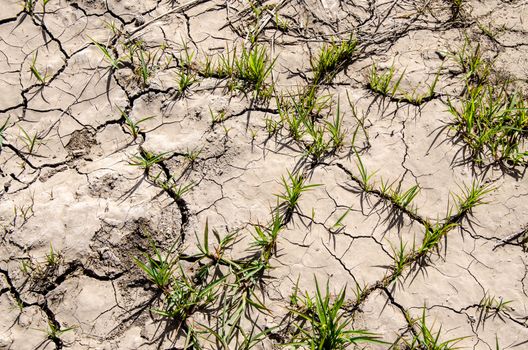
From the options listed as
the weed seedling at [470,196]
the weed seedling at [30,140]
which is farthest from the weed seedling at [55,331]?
the weed seedling at [470,196]

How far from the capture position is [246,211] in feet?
7.90

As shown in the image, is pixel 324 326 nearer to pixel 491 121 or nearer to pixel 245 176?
pixel 245 176

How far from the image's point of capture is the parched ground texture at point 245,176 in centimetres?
217

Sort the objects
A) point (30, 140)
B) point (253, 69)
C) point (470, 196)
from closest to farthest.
A: point (470, 196)
point (30, 140)
point (253, 69)

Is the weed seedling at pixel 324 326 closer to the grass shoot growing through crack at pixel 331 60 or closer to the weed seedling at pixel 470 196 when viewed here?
the weed seedling at pixel 470 196

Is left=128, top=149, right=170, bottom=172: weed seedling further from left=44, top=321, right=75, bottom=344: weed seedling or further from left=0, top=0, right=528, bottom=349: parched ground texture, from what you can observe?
left=44, top=321, right=75, bottom=344: weed seedling

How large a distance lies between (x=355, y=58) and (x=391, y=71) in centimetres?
23

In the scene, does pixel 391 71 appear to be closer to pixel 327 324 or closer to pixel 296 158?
pixel 296 158

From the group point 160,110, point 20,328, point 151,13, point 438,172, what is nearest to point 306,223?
point 438,172

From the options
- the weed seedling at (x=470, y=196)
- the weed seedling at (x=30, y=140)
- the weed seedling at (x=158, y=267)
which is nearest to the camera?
the weed seedling at (x=158, y=267)

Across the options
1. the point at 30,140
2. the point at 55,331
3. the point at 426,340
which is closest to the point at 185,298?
the point at 55,331

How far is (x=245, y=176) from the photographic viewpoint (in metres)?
2.50

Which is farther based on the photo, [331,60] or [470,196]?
[331,60]

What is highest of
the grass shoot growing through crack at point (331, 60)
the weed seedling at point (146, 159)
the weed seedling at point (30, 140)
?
the grass shoot growing through crack at point (331, 60)
